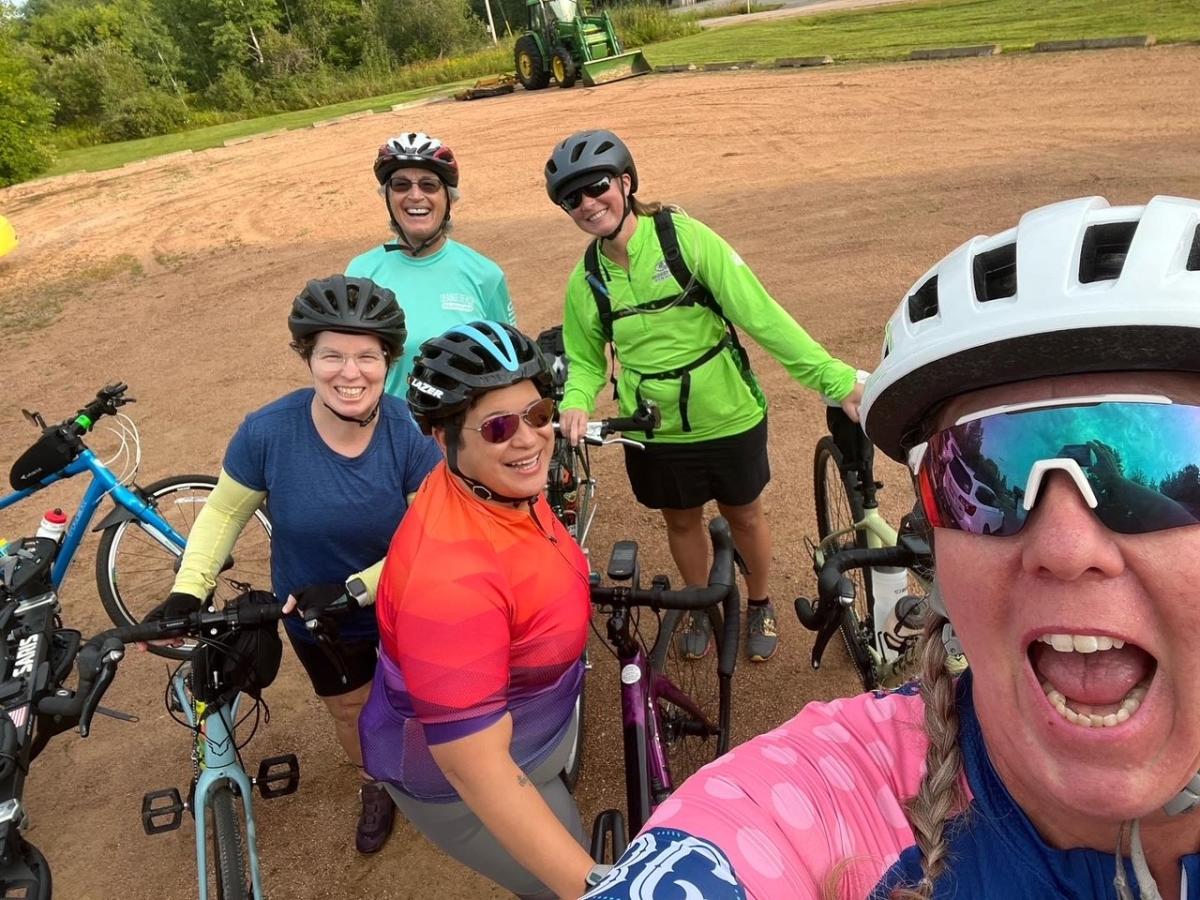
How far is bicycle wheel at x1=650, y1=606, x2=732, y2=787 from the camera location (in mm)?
3008

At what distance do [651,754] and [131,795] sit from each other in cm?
297

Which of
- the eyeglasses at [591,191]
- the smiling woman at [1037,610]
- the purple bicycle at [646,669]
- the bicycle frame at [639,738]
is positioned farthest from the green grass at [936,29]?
the smiling woman at [1037,610]

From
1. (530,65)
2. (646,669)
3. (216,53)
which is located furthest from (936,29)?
(216,53)

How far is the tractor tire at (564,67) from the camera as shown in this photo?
822 inches

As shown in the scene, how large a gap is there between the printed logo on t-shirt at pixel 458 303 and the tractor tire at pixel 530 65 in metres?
20.9

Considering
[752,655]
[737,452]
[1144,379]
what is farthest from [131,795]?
[1144,379]

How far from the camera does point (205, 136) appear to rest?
2550 cm

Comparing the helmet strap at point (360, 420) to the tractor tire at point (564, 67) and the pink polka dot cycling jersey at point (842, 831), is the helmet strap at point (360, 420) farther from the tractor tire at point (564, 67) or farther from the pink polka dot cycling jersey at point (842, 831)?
the tractor tire at point (564, 67)

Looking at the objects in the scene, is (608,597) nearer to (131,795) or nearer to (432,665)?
(432,665)

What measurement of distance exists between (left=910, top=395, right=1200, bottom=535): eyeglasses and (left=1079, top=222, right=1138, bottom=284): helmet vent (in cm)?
21

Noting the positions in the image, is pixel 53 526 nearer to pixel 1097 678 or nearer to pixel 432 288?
pixel 432 288

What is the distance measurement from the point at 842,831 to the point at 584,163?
2627 millimetres

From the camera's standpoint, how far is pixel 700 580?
405 centimetres

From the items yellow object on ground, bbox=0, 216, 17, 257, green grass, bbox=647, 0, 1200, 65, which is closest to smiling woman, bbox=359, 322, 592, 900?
yellow object on ground, bbox=0, 216, 17, 257
